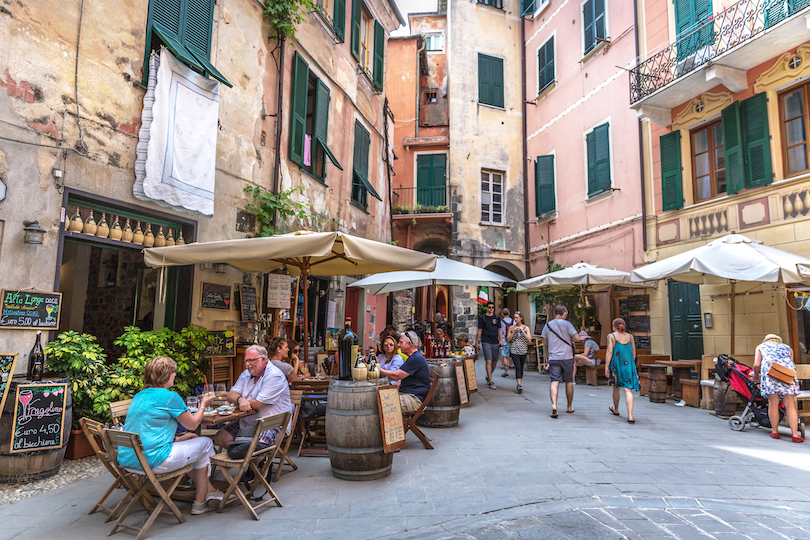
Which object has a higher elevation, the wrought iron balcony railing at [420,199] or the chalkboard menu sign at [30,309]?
the wrought iron balcony railing at [420,199]

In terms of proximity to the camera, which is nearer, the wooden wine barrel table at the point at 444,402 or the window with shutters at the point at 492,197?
the wooden wine barrel table at the point at 444,402

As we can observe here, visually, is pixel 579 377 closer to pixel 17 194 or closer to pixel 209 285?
pixel 209 285

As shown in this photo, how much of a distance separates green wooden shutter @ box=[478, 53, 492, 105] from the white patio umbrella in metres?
10.9

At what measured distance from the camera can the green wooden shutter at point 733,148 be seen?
29.6 ft

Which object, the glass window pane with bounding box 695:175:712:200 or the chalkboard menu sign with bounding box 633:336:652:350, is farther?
the chalkboard menu sign with bounding box 633:336:652:350

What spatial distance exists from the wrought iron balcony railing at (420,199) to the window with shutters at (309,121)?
6.81 meters

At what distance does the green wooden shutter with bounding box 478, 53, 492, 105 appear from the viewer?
1741 cm

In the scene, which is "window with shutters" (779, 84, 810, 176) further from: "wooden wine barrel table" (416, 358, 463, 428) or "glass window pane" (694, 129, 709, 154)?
"wooden wine barrel table" (416, 358, 463, 428)

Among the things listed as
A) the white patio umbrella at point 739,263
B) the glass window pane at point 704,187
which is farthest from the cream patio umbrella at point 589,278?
the white patio umbrella at point 739,263

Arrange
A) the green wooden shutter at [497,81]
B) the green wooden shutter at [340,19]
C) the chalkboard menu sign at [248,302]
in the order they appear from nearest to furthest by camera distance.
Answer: the chalkboard menu sign at [248,302], the green wooden shutter at [340,19], the green wooden shutter at [497,81]

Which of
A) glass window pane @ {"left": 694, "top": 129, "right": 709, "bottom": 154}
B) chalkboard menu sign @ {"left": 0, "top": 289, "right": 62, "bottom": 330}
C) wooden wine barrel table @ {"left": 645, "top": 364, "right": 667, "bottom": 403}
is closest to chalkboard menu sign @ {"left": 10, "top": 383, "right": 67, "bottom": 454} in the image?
chalkboard menu sign @ {"left": 0, "top": 289, "right": 62, "bottom": 330}

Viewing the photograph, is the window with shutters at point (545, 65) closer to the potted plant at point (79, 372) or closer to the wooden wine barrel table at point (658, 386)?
the wooden wine barrel table at point (658, 386)

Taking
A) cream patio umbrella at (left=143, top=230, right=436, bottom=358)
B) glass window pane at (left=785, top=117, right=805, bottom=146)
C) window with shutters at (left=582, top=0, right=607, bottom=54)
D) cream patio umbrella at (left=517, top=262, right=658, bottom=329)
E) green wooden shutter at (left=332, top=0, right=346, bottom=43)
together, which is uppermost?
window with shutters at (left=582, top=0, right=607, bottom=54)

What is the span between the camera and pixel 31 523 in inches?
138
